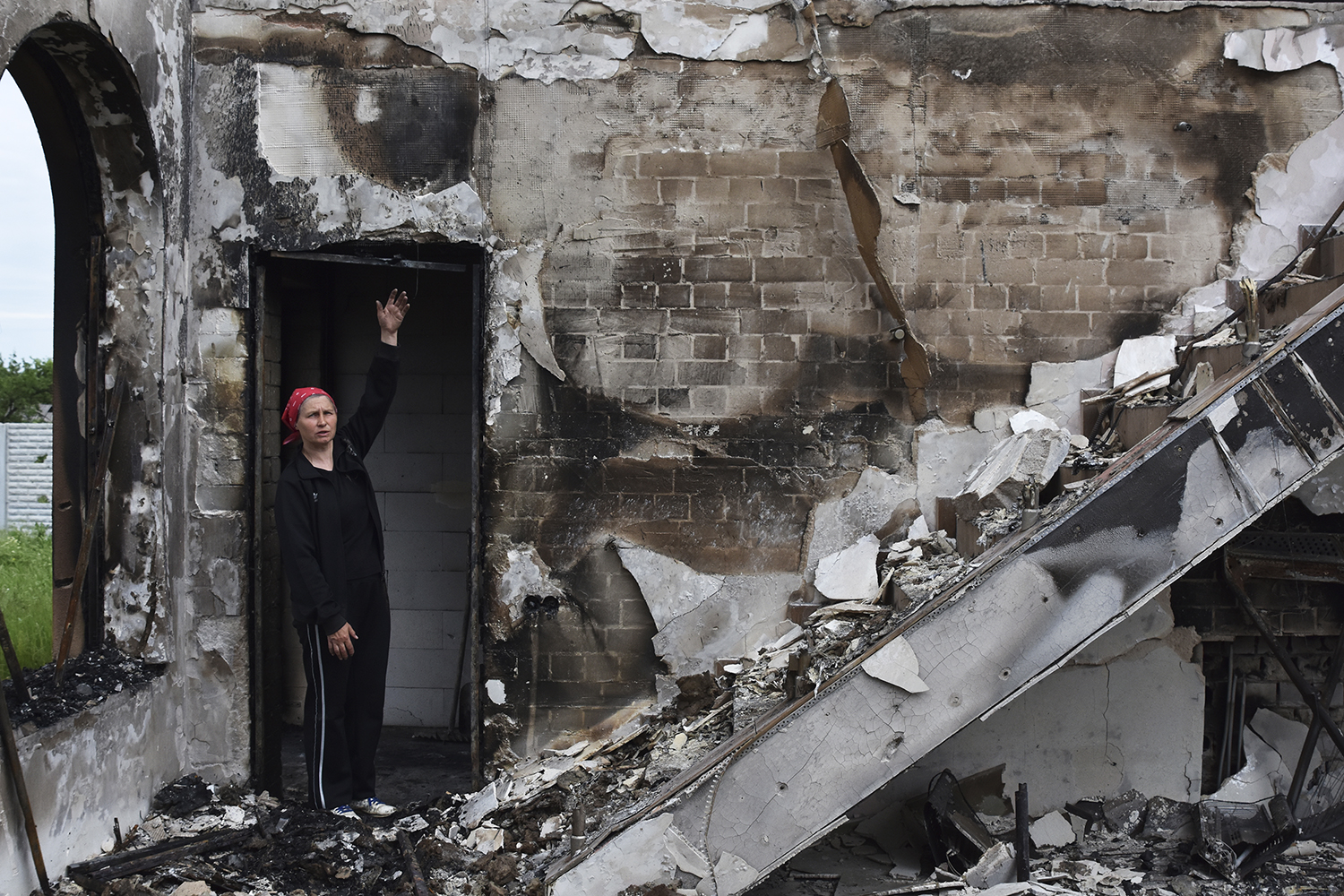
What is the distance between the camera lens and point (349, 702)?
4395mm

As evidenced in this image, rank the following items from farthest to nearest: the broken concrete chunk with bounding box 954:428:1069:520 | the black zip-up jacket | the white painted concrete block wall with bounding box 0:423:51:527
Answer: the white painted concrete block wall with bounding box 0:423:51:527, the black zip-up jacket, the broken concrete chunk with bounding box 954:428:1069:520

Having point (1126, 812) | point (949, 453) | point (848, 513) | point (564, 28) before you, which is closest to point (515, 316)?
point (564, 28)

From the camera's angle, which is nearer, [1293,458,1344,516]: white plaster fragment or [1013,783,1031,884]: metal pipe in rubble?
[1013,783,1031,884]: metal pipe in rubble

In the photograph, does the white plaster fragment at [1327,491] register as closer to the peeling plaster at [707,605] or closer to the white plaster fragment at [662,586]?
the peeling plaster at [707,605]

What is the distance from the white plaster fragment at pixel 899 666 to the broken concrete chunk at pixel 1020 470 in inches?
38.2

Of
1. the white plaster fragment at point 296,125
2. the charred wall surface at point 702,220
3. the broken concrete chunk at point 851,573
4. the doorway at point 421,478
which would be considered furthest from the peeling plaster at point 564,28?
the broken concrete chunk at point 851,573

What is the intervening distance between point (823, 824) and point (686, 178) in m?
2.87

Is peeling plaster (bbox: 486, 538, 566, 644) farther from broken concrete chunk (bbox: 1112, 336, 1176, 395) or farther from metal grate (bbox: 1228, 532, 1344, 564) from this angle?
metal grate (bbox: 1228, 532, 1344, 564)

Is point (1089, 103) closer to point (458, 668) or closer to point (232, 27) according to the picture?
point (232, 27)

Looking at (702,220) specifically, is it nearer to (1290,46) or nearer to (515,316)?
(515,316)

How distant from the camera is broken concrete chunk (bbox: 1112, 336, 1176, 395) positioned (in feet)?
14.0

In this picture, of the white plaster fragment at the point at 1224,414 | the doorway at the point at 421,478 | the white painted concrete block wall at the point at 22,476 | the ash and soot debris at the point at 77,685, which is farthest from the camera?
the white painted concrete block wall at the point at 22,476

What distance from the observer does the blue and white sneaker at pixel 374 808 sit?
4316 mm

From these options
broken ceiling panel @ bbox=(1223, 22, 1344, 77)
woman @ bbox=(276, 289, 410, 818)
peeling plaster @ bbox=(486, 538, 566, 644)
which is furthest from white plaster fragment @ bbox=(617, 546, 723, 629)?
broken ceiling panel @ bbox=(1223, 22, 1344, 77)
